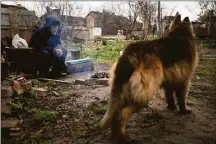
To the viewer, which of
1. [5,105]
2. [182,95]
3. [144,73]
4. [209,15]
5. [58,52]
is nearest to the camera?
Result: [144,73]

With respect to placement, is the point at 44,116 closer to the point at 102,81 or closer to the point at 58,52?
the point at 102,81

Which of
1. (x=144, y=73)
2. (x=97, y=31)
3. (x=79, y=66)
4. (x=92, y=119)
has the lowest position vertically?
(x=92, y=119)

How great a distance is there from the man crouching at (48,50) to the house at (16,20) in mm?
3099

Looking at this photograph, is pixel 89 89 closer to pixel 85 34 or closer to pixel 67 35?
pixel 67 35

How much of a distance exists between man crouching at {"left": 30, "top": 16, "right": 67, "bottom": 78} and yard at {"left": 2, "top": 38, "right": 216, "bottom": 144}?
1.32m

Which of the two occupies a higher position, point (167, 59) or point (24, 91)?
point (167, 59)

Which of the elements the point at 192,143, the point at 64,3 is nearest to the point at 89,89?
the point at 192,143

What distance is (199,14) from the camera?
52.7 feet

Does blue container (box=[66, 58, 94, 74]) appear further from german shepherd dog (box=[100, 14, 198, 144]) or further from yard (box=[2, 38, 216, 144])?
german shepherd dog (box=[100, 14, 198, 144])

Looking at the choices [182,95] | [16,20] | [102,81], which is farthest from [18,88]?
[16,20]

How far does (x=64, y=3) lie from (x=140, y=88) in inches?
398

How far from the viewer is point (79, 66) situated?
23.1ft

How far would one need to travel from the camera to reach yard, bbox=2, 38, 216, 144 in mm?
2934

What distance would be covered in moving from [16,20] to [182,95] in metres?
7.70
